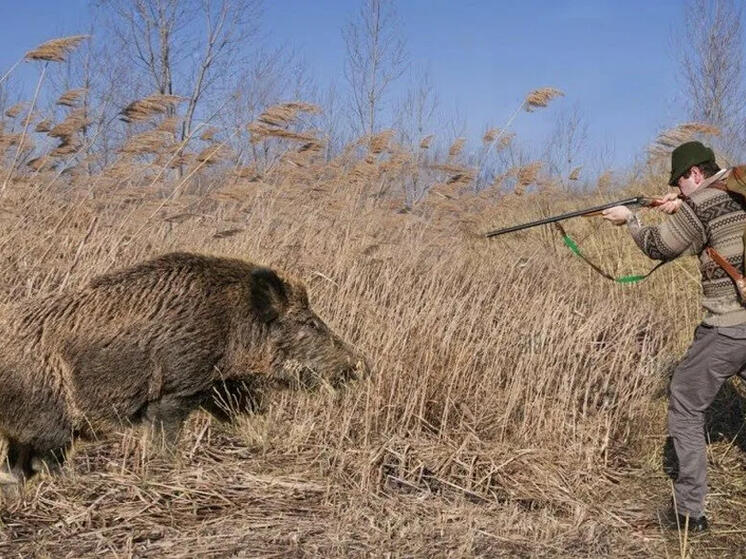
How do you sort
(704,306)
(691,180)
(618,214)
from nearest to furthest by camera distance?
(704,306) < (691,180) < (618,214)

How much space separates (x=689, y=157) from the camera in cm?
445

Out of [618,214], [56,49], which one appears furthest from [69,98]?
[618,214]

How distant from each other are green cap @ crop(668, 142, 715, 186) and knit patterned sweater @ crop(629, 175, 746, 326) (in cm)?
14

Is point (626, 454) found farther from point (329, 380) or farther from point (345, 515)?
point (345, 515)

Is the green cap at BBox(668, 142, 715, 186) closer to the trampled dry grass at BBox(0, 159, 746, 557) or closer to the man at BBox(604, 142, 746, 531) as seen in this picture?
the man at BBox(604, 142, 746, 531)

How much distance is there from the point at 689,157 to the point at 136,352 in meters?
3.00

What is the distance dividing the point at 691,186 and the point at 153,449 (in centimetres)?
312

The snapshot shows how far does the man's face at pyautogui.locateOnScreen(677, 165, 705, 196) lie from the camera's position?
4495mm

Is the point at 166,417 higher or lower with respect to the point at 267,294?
lower

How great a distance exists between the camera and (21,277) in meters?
6.41

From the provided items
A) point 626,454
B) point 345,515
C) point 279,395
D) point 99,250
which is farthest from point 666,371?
point 99,250

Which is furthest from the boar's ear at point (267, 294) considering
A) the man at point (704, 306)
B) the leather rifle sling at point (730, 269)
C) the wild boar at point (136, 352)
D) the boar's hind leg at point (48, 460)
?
the leather rifle sling at point (730, 269)

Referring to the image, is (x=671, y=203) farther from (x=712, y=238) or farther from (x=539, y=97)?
(x=539, y=97)

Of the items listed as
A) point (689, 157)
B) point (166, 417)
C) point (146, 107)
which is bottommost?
point (166, 417)
